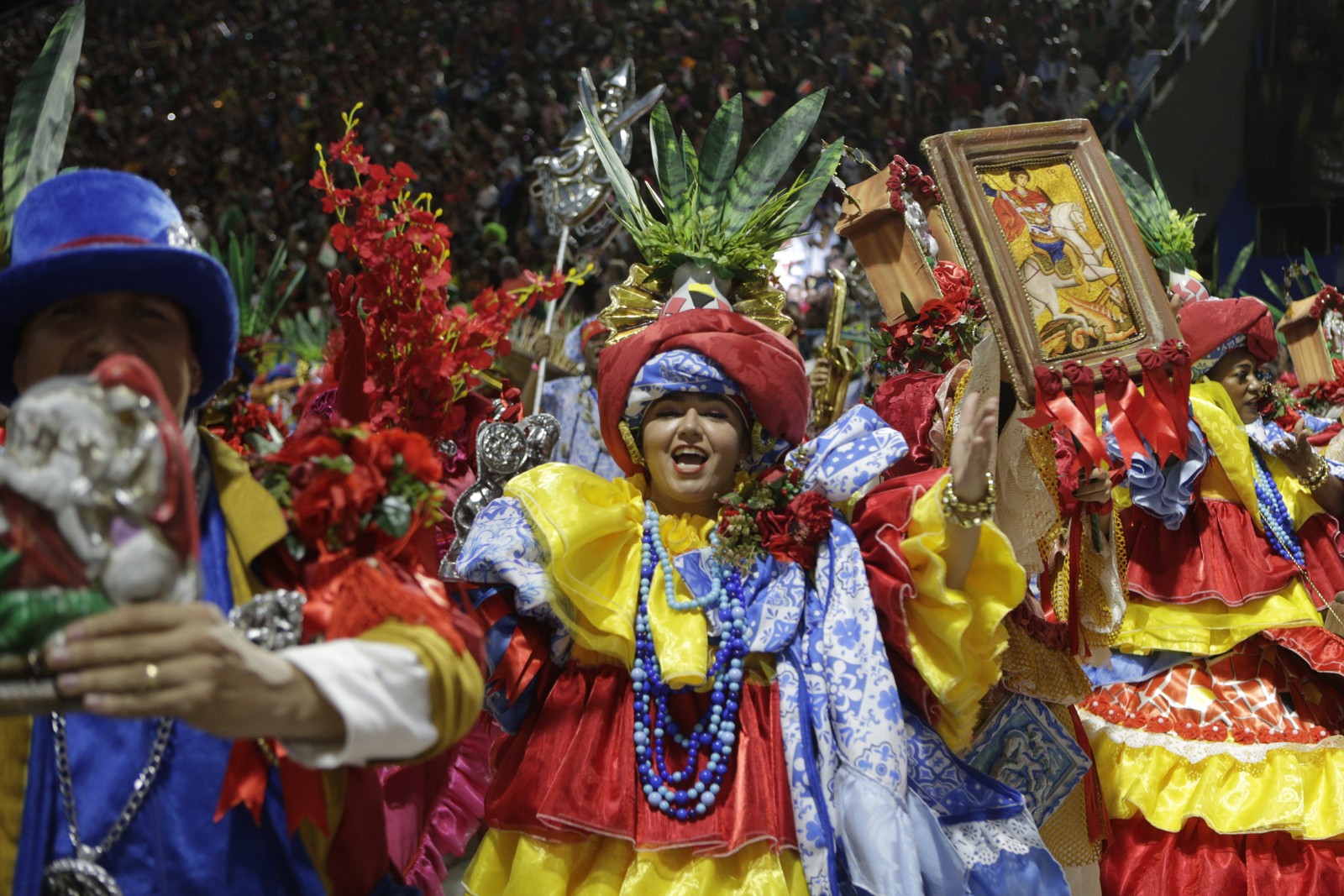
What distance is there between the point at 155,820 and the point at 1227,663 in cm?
361

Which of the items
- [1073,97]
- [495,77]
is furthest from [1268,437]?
[495,77]

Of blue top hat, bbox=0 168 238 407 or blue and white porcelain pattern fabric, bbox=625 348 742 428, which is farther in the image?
blue and white porcelain pattern fabric, bbox=625 348 742 428

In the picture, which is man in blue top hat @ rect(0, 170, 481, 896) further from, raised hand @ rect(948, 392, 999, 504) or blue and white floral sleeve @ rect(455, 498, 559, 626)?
raised hand @ rect(948, 392, 999, 504)

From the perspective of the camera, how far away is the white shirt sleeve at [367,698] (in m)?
1.70

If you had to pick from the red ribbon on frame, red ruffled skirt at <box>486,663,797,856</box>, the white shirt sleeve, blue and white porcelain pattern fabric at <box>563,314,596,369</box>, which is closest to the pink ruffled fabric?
red ruffled skirt at <box>486,663,797,856</box>

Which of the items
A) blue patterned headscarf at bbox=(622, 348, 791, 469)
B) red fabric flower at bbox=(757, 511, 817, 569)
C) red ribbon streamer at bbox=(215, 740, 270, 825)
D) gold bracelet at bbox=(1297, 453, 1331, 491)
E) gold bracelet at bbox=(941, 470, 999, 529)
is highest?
red ribbon streamer at bbox=(215, 740, 270, 825)

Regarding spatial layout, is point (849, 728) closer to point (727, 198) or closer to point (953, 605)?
point (953, 605)

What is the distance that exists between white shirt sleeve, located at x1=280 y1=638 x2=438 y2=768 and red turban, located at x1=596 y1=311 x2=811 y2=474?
138 centimetres

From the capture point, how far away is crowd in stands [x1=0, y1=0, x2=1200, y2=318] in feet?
36.4

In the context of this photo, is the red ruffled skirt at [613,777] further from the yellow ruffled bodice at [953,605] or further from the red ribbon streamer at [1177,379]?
the red ribbon streamer at [1177,379]

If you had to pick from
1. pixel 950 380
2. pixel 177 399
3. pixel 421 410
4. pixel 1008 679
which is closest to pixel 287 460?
pixel 177 399

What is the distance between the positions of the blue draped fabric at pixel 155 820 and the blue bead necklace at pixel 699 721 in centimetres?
93

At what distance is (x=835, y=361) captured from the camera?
4.63 metres

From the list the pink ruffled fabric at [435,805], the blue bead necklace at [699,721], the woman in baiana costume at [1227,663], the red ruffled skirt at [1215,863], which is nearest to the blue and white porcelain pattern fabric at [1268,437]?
the woman in baiana costume at [1227,663]
